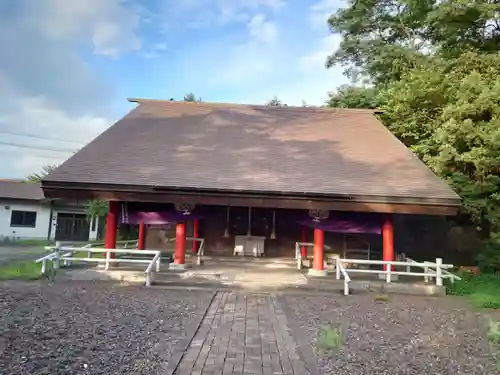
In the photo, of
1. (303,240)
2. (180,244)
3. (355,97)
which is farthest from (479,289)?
(355,97)

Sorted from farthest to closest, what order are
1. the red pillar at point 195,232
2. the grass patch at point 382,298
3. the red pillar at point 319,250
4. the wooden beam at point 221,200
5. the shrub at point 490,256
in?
1. the red pillar at point 195,232
2. the shrub at point 490,256
3. the red pillar at point 319,250
4. the wooden beam at point 221,200
5. the grass patch at point 382,298

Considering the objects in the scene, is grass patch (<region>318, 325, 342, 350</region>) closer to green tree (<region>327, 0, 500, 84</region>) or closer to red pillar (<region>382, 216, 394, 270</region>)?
red pillar (<region>382, 216, 394, 270</region>)

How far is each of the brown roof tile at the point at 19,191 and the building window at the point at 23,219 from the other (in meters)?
1.17

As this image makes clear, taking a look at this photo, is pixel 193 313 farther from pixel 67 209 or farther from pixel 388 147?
pixel 67 209

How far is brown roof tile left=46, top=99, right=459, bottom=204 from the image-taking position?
9742mm

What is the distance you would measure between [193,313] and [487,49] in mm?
13836

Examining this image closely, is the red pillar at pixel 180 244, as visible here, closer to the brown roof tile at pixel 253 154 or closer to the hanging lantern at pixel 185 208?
the hanging lantern at pixel 185 208

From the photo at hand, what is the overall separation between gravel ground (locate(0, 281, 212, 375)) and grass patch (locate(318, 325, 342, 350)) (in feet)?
6.00

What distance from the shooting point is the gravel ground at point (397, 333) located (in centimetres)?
427

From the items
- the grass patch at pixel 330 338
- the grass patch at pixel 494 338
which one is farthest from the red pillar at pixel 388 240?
the grass patch at pixel 330 338

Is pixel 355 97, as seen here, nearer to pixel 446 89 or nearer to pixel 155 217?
pixel 446 89

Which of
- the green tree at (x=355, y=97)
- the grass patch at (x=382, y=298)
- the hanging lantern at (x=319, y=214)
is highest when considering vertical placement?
the green tree at (x=355, y=97)

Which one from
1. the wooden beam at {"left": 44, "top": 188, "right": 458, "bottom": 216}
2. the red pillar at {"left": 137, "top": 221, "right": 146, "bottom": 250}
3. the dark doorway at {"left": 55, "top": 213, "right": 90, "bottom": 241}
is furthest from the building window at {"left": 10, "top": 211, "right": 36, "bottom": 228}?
the wooden beam at {"left": 44, "top": 188, "right": 458, "bottom": 216}

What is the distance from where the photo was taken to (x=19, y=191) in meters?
26.7
